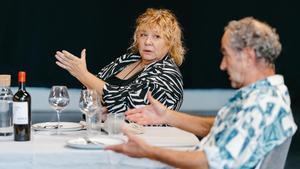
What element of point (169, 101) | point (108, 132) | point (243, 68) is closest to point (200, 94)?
point (169, 101)

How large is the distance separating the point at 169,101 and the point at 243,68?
1205mm

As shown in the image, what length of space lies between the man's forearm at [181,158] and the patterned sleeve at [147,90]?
1109mm

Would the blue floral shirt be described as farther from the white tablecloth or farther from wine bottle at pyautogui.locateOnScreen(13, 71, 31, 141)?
wine bottle at pyautogui.locateOnScreen(13, 71, 31, 141)

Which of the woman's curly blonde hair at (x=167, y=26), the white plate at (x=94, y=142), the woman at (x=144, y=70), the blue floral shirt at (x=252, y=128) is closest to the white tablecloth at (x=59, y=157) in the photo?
the white plate at (x=94, y=142)

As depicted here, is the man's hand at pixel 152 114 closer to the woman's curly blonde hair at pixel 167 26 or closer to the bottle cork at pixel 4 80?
the bottle cork at pixel 4 80

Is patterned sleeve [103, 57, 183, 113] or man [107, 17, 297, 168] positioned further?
patterned sleeve [103, 57, 183, 113]

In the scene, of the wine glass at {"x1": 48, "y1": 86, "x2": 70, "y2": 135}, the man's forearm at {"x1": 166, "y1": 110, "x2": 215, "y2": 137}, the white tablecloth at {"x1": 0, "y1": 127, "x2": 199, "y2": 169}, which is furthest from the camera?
the wine glass at {"x1": 48, "y1": 86, "x2": 70, "y2": 135}

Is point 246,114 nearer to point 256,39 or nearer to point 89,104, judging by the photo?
point 256,39

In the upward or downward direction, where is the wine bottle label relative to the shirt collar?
downward

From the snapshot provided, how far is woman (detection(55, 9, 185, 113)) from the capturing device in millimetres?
2838

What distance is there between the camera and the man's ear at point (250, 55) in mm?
1702

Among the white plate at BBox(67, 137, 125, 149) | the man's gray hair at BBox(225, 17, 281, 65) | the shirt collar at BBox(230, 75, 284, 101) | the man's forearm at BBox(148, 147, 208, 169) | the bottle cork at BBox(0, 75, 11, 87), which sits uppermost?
the man's gray hair at BBox(225, 17, 281, 65)

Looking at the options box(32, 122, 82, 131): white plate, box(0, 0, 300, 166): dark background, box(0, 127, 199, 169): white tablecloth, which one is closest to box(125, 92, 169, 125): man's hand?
box(0, 127, 199, 169): white tablecloth

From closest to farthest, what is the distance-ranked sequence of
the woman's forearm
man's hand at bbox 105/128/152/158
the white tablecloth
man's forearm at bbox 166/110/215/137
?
man's hand at bbox 105/128/152/158
the white tablecloth
man's forearm at bbox 166/110/215/137
the woman's forearm
